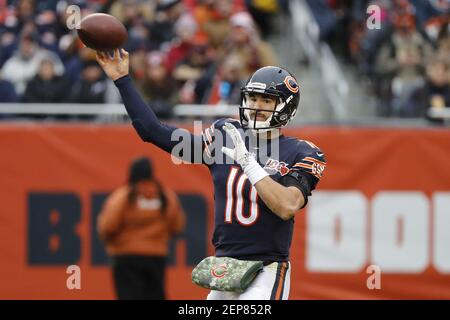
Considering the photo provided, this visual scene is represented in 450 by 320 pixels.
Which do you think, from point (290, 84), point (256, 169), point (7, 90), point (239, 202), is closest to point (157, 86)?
point (7, 90)

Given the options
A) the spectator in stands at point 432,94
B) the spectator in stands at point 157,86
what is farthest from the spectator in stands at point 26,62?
the spectator in stands at point 432,94

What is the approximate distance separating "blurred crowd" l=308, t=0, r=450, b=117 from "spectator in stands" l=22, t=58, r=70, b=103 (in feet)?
11.9

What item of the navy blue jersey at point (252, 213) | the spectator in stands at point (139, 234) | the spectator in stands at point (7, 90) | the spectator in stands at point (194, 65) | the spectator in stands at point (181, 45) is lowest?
the spectator in stands at point (139, 234)

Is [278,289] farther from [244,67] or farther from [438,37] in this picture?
[438,37]

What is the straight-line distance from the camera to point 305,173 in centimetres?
559

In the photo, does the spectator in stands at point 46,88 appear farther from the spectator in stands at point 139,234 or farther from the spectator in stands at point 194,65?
the spectator in stands at point 139,234

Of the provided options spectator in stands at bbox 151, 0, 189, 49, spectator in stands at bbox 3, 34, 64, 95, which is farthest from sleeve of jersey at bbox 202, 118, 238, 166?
spectator in stands at bbox 151, 0, 189, 49

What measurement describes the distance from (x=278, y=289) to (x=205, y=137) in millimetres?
989

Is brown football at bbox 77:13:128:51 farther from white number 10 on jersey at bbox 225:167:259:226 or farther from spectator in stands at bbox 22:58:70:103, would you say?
spectator in stands at bbox 22:58:70:103

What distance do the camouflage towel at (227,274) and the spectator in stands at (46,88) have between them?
576cm

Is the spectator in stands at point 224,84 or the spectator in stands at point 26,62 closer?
the spectator in stands at point 224,84

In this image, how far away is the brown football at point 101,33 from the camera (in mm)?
5570

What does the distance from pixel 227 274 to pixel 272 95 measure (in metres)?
1.06
